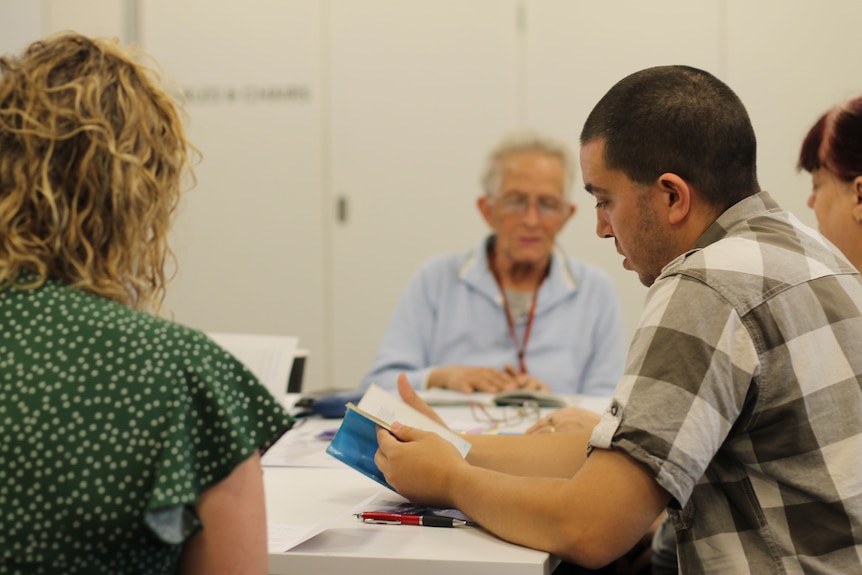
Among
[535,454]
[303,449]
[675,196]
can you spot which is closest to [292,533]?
[535,454]

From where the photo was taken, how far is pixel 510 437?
171 cm

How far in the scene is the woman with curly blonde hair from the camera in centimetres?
98

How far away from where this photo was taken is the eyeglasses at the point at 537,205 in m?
3.01

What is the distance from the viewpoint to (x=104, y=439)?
981mm

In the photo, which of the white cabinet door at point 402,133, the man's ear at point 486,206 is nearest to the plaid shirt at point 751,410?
the man's ear at point 486,206

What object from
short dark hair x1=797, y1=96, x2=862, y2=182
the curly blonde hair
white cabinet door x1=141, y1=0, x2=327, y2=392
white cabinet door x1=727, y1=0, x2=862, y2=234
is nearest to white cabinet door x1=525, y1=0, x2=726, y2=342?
white cabinet door x1=727, y1=0, x2=862, y2=234

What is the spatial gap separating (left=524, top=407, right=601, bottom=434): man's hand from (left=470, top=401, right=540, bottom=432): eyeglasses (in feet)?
0.80

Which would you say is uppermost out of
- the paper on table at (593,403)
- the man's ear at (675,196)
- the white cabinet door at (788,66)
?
the white cabinet door at (788,66)

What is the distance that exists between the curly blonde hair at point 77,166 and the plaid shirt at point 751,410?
0.63 metres

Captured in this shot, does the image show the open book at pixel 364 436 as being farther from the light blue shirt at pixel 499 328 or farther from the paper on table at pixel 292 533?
the light blue shirt at pixel 499 328

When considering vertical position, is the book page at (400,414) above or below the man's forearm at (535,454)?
above

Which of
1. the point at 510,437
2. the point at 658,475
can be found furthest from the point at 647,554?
the point at 658,475

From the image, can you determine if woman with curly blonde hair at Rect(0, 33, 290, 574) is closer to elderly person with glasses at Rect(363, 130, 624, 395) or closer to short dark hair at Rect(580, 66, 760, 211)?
short dark hair at Rect(580, 66, 760, 211)

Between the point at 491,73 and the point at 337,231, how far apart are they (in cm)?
97
